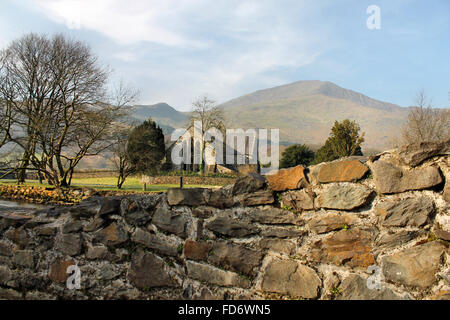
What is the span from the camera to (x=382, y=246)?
2.06 metres

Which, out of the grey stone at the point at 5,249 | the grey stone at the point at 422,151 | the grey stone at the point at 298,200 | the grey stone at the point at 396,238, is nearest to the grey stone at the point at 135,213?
the grey stone at the point at 298,200

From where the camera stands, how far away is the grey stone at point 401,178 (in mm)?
1989

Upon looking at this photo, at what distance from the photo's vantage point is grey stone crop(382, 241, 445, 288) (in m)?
1.90

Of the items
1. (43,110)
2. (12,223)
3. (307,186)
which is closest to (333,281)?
(307,186)

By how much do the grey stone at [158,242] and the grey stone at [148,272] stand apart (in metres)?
0.07

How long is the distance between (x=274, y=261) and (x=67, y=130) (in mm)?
21565

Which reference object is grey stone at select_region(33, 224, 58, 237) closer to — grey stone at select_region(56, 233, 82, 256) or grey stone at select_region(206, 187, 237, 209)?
grey stone at select_region(56, 233, 82, 256)

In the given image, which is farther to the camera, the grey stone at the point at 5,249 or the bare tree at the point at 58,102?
the bare tree at the point at 58,102

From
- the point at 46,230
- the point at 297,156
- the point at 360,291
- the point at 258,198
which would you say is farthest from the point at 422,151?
the point at 297,156

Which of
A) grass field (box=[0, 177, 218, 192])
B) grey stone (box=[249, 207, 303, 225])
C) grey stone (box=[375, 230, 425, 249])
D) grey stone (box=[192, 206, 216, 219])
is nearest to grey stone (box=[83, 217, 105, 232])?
grey stone (box=[192, 206, 216, 219])

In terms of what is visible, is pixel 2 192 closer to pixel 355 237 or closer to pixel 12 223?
pixel 12 223

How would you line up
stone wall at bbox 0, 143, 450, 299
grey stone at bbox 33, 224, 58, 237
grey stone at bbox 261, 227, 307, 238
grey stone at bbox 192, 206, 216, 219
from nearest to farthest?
stone wall at bbox 0, 143, 450, 299, grey stone at bbox 261, 227, 307, 238, grey stone at bbox 192, 206, 216, 219, grey stone at bbox 33, 224, 58, 237

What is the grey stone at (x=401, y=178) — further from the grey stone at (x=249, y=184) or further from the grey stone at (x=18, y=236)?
the grey stone at (x=18, y=236)

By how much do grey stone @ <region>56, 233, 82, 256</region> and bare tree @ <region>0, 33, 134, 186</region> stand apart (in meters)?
17.5
